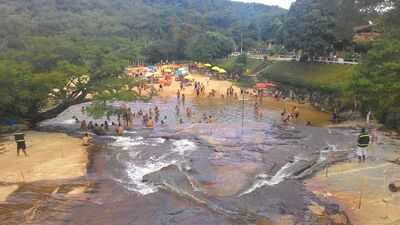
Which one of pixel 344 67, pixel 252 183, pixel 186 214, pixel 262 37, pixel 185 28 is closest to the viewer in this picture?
pixel 186 214

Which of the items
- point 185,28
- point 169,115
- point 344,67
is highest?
point 185,28

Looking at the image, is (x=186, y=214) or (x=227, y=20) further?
(x=227, y=20)

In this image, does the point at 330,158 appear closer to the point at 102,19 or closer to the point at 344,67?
the point at 344,67

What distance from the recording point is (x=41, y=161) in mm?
26781

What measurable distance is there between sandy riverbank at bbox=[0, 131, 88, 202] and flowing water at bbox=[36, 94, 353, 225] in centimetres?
138

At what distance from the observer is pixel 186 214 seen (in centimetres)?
1864

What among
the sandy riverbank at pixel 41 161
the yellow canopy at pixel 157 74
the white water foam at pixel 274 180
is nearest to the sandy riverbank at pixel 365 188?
the white water foam at pixel 274 180

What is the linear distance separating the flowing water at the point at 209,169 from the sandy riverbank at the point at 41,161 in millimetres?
1384

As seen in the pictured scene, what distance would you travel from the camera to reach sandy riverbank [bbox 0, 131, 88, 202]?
923 inches

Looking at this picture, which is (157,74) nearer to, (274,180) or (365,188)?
(274,180)

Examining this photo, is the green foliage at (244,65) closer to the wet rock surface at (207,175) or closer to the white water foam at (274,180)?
the wet rock surface at (207,175)

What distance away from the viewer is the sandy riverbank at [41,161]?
2344cm

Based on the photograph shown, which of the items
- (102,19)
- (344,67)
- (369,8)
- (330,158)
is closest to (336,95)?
(344,67)

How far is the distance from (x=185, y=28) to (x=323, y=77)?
191ft
